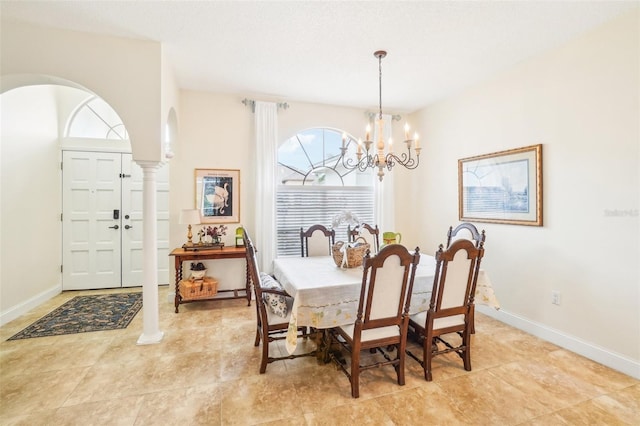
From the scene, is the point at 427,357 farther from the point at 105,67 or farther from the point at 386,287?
the point at 105,67

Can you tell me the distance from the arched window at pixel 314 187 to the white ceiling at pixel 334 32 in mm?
1059

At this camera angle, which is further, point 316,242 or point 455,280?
point 316,242

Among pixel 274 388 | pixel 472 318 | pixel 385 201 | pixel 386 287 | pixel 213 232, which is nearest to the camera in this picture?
pixel 386 287

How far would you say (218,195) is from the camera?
412cm

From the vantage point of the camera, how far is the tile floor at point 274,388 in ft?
6.14

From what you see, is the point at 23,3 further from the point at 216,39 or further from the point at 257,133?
the point at 257,133

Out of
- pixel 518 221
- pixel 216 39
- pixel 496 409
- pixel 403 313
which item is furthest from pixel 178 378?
pixel 518 221

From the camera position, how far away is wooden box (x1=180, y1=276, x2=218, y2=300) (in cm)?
367

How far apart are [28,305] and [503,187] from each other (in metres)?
5.79

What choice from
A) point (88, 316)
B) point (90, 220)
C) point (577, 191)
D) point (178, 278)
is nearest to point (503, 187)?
point (577, 191)

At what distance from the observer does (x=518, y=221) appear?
322 cm

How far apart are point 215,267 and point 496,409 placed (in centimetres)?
347

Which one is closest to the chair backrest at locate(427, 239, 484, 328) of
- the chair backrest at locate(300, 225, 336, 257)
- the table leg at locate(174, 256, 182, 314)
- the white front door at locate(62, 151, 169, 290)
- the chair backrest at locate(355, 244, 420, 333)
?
the chair backrest at locate(355, 244, 420, 333)

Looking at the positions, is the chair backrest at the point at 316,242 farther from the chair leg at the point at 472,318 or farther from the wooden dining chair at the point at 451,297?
the chair leg at the point at 472,318
